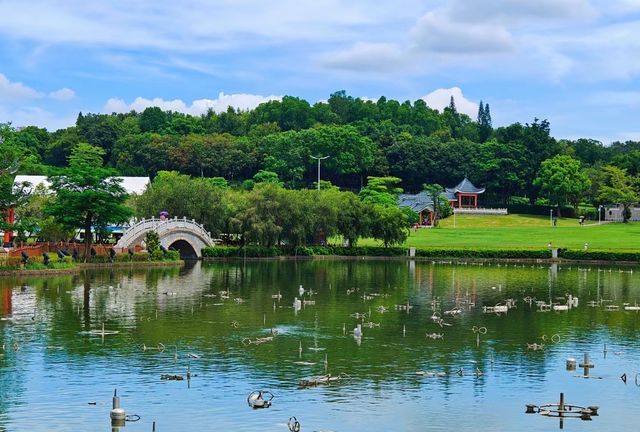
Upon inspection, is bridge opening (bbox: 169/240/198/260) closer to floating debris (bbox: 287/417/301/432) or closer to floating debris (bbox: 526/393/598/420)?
floating debris (bbox: 526/393/598/420)

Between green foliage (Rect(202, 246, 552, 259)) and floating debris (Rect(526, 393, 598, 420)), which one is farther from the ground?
green foliage (Rect(202, 246, 552, 259))

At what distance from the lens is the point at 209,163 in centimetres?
18050

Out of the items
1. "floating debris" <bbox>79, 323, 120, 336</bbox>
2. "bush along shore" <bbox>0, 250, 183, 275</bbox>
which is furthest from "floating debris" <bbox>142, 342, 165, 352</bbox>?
"bush along shore" <bbox>0, 250, 183, 275</bbox>

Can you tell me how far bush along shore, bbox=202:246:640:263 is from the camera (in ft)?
359

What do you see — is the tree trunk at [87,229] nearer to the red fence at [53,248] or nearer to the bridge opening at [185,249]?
the red fence at [53,248]

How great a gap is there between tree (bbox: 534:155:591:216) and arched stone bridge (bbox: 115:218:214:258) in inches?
2809

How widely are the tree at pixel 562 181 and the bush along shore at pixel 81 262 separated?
8154 centimetres

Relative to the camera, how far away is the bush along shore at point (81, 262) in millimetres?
80000

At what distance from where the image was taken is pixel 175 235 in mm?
101625

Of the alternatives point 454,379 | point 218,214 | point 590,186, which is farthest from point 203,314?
point 590,186

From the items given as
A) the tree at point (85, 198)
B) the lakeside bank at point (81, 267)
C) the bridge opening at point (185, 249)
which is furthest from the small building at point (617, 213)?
the tree at point (85, 198)

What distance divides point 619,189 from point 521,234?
2631 centimetres

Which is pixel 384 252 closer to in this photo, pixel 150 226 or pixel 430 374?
pixel 150 226

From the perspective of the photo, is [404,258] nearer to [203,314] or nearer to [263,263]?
[263,263]
